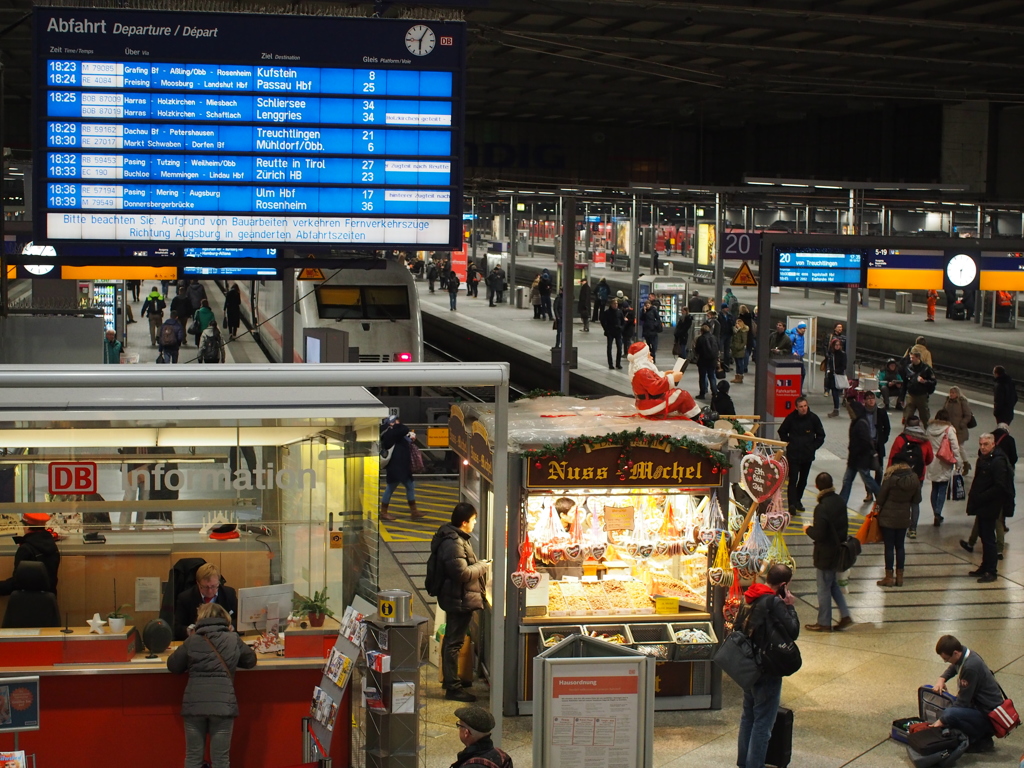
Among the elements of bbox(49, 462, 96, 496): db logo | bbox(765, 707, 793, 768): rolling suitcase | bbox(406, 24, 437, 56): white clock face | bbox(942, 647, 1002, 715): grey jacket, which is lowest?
bbox(765, 707, 793, 768): rolling suitcase

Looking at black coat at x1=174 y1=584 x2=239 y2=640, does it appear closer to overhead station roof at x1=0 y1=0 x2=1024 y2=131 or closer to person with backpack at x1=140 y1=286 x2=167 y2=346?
overhead station roof at x1=0 y1=0 x2=1024 y2=131

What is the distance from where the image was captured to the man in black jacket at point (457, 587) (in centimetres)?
967

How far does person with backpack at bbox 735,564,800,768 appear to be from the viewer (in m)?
8.12

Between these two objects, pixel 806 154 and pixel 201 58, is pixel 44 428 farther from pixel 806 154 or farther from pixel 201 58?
pixel 806 154

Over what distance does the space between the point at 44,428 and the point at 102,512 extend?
0.70 metres

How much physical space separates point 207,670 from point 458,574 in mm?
2501

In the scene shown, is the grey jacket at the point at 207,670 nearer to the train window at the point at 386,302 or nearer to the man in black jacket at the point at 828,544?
the man in black jacket at the point at 828,544

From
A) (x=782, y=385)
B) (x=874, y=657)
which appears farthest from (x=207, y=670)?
(x=782, y=385)

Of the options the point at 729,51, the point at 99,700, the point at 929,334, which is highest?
the point at 729,51

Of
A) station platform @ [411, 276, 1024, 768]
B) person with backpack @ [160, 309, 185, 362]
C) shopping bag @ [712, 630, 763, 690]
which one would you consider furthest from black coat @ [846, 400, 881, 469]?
person with backpack @ [160, 309, 185, 362]

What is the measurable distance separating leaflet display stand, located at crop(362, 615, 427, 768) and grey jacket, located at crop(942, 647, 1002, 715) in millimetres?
3866

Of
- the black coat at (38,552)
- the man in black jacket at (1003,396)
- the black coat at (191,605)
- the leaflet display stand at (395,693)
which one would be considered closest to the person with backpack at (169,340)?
the man in black jacket at (1003,396)

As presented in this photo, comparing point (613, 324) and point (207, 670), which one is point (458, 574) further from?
point (613, 324)

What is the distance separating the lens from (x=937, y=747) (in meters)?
8.63
